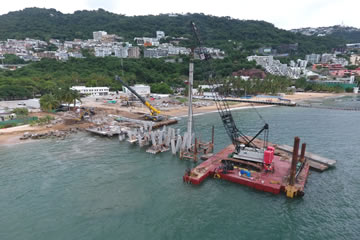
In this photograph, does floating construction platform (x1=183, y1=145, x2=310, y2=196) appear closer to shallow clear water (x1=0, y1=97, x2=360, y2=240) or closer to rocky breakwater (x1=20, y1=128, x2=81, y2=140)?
shallow clear water (x1=0, y1=97, x2=360, y2=240)

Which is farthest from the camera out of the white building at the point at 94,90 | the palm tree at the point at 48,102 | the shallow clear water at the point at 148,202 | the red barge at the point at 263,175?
the white building at the point at 94,90

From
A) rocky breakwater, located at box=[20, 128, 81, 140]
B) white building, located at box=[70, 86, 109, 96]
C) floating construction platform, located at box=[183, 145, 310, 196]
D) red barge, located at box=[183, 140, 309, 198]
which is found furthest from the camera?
white building, located at box=[70, 86, 109, 96]

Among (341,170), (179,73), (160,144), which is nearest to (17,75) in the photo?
(179,73)

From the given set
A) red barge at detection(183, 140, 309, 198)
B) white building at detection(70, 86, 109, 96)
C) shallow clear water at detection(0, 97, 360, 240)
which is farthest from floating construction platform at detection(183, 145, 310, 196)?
white building at detection(70, 86, 109, 96)

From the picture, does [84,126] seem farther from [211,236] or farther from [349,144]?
[349,144]

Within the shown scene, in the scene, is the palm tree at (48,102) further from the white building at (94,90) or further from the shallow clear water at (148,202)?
the white building at (94,90)

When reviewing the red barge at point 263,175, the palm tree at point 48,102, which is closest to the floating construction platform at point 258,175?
the red barge at point 263,175

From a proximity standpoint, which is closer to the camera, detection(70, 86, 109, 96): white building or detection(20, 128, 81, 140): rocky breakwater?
detection(20, 128, 81, 140): rocky breakwater
